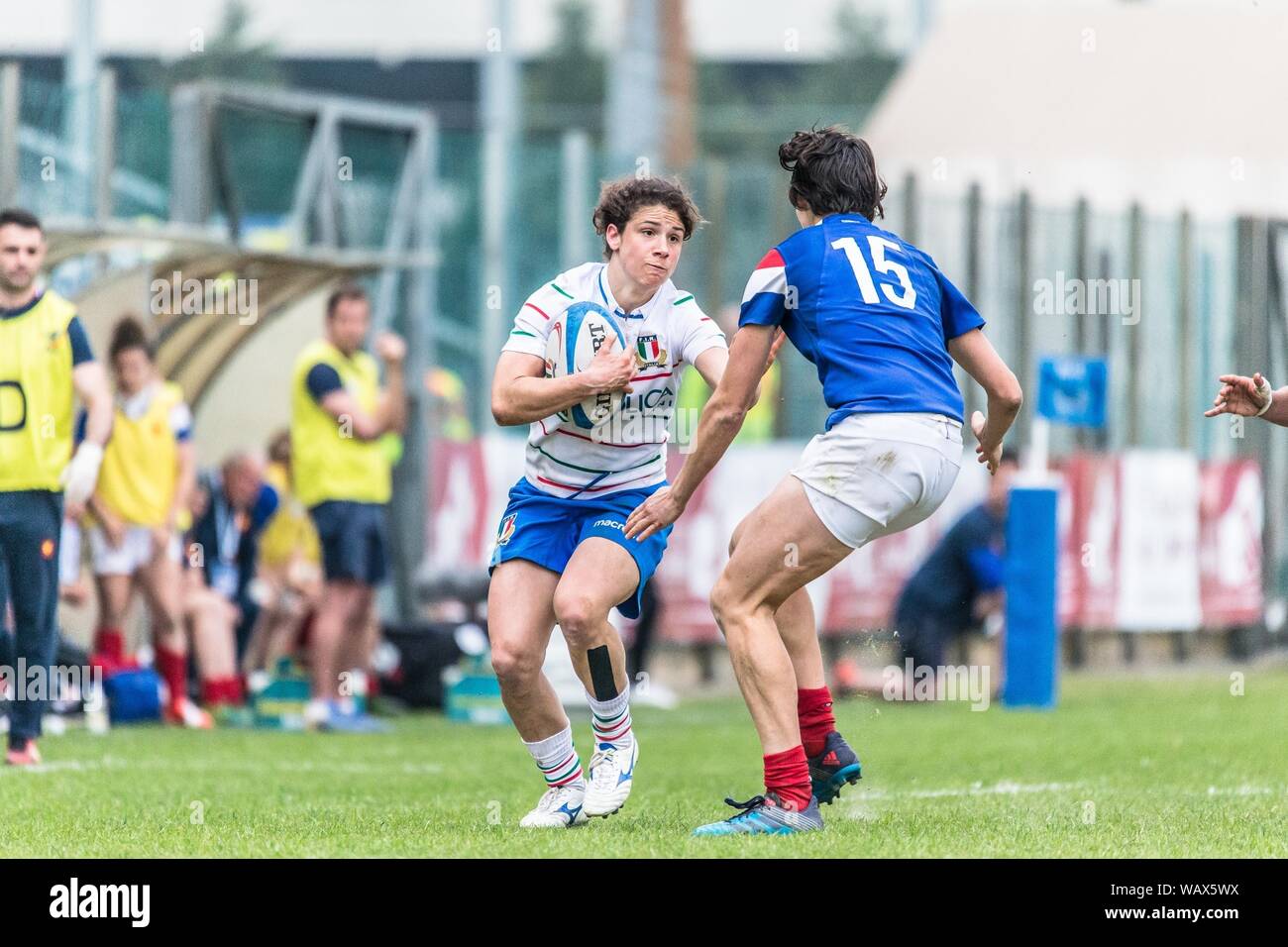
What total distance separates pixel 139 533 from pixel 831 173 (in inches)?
275

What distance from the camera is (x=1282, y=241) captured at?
19.3 meters

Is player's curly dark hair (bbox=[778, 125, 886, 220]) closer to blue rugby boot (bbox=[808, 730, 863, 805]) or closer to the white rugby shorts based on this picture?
the white rugby shorts

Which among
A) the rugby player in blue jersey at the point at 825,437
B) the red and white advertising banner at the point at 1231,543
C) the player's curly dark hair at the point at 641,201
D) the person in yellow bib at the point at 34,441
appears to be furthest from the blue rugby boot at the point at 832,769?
the red and white advertising banner at the point at 1231,543

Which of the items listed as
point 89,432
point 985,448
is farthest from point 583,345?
point 89,432

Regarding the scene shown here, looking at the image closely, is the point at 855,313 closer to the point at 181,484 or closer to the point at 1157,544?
the point at 181,484

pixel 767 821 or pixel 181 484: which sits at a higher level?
pixel 181 484

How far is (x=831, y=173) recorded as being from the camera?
272 inches

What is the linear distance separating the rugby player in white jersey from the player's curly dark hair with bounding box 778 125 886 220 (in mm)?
552

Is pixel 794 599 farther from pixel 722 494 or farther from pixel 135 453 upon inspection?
pixel 722 494

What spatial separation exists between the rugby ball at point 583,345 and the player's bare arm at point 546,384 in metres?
0.09

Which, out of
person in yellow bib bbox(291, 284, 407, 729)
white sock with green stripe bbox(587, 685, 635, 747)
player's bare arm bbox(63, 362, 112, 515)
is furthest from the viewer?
person in yellow bib bbox(291, 284, 407, 729)

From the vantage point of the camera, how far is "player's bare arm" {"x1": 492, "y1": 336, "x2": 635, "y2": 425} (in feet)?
22.8

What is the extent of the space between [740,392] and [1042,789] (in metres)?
2.91

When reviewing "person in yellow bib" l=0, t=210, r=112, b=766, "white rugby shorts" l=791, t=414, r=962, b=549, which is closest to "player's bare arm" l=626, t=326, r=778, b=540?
"white rugby shorts" l=791, t=414, r=962, b=549
